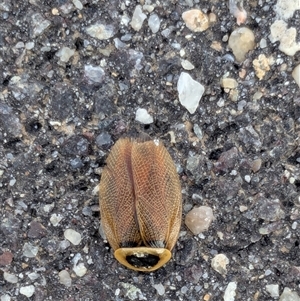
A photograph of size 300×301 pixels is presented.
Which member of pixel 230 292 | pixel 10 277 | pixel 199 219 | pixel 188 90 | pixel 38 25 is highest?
pixel 38 25

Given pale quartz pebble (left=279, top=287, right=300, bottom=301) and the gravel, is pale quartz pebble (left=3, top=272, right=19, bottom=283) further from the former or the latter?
pale quartz pebble (left=279, top=287, right=300, bottom=301)

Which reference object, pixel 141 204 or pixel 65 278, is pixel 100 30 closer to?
pixel 141 204

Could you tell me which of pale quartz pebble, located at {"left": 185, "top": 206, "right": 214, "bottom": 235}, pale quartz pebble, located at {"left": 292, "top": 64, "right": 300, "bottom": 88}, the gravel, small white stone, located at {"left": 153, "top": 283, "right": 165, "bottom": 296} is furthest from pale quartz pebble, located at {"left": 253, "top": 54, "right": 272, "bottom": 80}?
small white stone, located at {"left": 153, "top": 283, "right": 165, "bottom": 296}

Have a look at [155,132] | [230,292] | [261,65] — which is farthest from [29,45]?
[230,292]

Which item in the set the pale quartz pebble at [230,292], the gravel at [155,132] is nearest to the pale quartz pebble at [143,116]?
the gravel at [155,132]

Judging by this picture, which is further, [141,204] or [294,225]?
[294,225]

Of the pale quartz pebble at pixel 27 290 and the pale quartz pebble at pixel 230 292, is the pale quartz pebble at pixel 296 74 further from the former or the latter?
the pale quartz pebble at pixel 27 290
